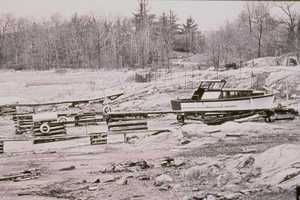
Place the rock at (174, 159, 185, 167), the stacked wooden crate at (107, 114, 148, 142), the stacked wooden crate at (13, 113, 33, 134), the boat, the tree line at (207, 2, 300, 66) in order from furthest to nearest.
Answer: the stacked wooden crate at (13, 113, 33, 134) → the boat → the stacked wooden crate at (107, 114, 148, 142) → the rock at (174, 159, 185, 167) → the tree line at (207, 2, 300, 66)

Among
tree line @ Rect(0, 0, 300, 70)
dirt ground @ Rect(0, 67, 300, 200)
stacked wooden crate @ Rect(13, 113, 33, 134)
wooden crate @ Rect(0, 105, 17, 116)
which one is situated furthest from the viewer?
wooden crate @ Rect(0, 105, 17, 116)

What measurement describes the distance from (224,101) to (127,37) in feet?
10.8

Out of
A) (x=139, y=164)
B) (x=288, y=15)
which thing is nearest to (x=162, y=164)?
(x=139, y=164)

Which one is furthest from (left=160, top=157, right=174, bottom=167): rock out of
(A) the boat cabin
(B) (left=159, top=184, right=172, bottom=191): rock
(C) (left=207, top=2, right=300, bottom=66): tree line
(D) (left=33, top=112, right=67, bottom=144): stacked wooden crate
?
(A) the boat cabin

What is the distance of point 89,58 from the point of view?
1119cm

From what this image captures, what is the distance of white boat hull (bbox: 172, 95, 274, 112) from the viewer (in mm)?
11914

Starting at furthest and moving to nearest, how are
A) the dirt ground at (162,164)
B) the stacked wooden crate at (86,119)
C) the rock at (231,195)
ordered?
1. the stacked wooden crate at (86,119)
2. the dirt ground at (162,164)
3. the rock at (231,195)

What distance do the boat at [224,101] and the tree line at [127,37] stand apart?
1079 mm

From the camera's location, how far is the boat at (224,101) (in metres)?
11.9

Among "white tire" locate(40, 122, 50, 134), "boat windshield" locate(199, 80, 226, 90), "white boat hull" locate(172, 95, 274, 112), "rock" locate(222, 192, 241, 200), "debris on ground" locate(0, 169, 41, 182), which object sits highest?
"boat windshield" locate(199, 80, 226, 90)

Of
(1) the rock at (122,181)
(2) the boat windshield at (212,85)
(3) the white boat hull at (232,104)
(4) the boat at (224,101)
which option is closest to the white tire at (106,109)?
(4) the boat at (224,101)

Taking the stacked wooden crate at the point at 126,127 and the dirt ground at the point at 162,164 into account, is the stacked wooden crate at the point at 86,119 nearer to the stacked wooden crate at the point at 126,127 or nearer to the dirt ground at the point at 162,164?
the dirt ground at the point at 162,164

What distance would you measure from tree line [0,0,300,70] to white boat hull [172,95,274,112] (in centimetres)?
128

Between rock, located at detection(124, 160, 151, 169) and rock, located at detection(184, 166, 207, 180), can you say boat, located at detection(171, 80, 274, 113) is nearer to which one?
rock, located at detection(124, 160, 151, 169)
